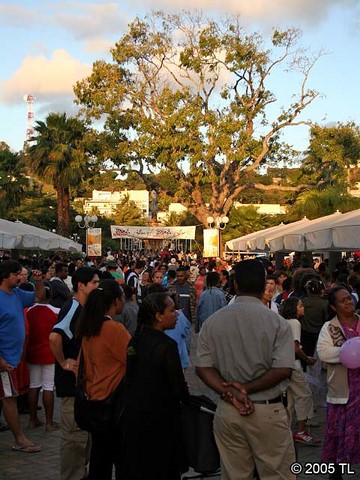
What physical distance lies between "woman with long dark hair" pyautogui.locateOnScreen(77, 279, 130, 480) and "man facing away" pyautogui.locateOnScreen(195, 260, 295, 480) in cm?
106

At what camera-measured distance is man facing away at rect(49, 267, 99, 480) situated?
18.7 ft

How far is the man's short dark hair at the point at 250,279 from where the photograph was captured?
4137 millimetres

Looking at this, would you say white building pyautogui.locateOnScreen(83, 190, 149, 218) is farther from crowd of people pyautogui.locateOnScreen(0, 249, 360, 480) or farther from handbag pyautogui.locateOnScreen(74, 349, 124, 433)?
handbag pyautogui.locateOnScreen(74, 349, 124, 433)

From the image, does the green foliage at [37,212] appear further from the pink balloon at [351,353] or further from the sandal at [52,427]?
the pink balloon at [351,353]

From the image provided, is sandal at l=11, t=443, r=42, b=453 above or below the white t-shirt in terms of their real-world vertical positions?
below

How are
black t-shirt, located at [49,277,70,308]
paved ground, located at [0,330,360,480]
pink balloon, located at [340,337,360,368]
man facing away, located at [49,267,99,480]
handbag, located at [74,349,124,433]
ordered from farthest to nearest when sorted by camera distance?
1. black t-shirt, located at [49,277,70,308]
2. paved ground, located at [0,330,360,480]
3. man facing away, located at [49,267,99,480]
4. pink balloon, located at [340,337,360,368]
5. handbag, located at [74,349,124,433]

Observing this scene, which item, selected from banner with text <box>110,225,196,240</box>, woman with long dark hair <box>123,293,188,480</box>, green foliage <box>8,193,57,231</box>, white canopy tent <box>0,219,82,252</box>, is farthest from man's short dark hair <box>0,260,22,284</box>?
green foliage <box>8,193,57,231</box>

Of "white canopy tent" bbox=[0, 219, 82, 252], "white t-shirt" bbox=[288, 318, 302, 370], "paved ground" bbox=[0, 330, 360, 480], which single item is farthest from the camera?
"white canopy tent" bbox=[0, 219, 82, 252]

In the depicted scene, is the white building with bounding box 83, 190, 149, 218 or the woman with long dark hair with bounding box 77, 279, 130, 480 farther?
the white building with bounding box 83, 190, 149, 218

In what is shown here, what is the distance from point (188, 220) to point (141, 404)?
63373mm

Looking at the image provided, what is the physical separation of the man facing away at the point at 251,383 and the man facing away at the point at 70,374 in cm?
177

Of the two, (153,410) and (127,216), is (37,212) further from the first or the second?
(153,410)

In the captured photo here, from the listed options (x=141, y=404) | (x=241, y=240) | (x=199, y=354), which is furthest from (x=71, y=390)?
(x=241, y=240)

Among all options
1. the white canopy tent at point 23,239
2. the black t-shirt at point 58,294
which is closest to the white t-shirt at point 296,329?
the black t-shirt at point 58,294
